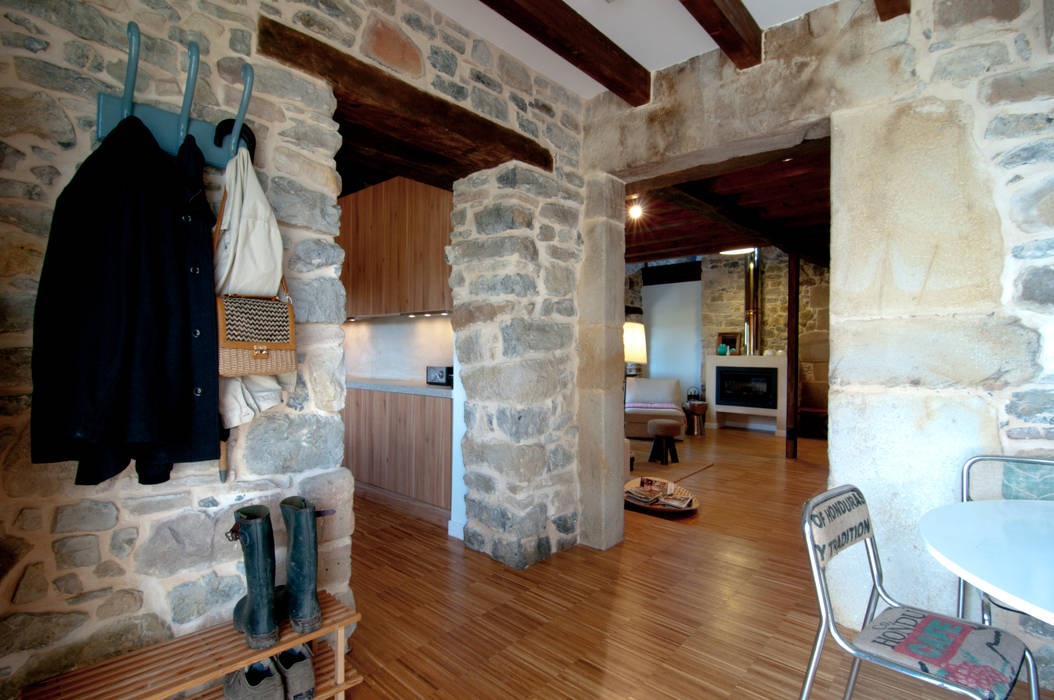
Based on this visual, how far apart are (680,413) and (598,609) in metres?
4.58

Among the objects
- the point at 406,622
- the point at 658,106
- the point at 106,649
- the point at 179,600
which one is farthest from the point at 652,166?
the point at 106,649

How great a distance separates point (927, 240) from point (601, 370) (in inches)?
63.0

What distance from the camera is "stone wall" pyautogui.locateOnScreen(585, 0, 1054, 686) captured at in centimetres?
183

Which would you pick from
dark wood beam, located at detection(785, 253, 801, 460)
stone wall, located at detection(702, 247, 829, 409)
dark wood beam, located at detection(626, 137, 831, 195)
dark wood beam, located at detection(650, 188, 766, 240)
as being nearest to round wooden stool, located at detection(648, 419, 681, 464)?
dark wood beam, located at detection(785, 253, 801, 460)

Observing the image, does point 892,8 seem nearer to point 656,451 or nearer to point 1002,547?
point 1002,547

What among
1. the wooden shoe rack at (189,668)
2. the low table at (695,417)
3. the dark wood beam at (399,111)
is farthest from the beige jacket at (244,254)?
the low table at (695,417)

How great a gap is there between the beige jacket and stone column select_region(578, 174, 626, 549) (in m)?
1.84

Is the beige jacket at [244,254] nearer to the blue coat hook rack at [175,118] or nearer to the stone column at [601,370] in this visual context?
the blue coat hook rack at [175,118]

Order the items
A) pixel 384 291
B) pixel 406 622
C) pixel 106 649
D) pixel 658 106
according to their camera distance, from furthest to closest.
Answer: pixel 384 291
pixel 658 106
pixel 406 622
pixel 106 649

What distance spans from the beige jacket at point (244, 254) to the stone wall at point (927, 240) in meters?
2.19

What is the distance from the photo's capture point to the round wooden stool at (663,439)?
17.7ft

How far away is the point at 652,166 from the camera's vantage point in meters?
2.87

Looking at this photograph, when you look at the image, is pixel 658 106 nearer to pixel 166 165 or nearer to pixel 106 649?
pixel 166 165

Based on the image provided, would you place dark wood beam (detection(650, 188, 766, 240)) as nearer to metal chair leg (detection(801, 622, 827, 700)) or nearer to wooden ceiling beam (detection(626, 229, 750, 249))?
wooden ceiling beam (detection(626, 229, 750, 249))
